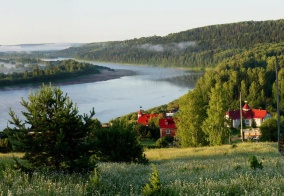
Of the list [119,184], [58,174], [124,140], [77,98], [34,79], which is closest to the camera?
[119,184]

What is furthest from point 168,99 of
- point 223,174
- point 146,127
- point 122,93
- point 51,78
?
point 223,174

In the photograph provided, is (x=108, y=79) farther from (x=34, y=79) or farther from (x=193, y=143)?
(x=193, y=143)

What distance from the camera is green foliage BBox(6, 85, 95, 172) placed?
33.8 feet

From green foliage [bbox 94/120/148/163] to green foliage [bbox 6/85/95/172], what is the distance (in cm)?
900

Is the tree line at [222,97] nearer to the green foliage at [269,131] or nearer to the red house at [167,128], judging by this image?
the green foliage at [269,131]

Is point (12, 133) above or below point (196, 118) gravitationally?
above

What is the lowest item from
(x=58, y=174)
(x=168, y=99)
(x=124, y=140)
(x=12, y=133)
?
(x=168, y=99)

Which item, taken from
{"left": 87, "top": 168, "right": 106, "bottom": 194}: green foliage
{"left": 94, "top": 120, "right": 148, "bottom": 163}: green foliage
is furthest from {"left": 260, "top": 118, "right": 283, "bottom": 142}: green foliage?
{"left": 87, "top": 168, "right": 106, "bottom": 194}: green foliage

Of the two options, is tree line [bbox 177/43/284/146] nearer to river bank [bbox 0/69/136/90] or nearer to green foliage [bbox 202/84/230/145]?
green foliage [bbox 202/84/230/145]

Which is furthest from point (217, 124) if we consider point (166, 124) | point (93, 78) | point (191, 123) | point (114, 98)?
point (93, 78)

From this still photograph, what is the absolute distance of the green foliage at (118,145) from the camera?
19719mm

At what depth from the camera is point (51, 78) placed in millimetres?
125438

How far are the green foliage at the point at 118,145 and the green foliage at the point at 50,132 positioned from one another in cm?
900

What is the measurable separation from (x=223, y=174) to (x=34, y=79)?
118 meters
